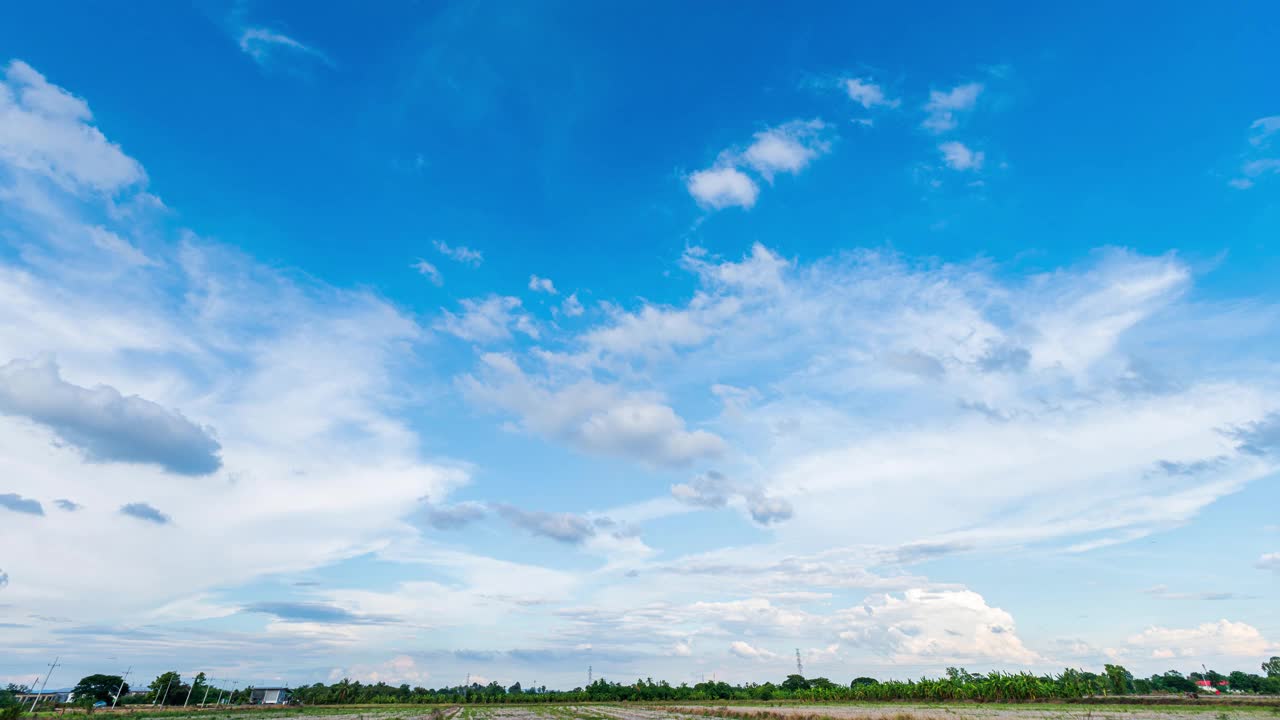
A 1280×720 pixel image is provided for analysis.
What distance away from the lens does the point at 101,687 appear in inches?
5876

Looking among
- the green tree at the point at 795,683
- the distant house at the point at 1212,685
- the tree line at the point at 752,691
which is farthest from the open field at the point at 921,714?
the distant house at the point at 1212,685

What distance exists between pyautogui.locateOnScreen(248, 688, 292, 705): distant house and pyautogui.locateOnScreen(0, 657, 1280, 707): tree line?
1737 millimetres

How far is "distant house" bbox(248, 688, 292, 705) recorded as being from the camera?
174750mm

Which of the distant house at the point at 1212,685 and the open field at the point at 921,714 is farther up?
the distant house at the point at 1212,685

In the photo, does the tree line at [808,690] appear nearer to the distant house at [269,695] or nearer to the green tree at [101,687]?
the distant house at [269,695]

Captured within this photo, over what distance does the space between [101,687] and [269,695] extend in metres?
40.9

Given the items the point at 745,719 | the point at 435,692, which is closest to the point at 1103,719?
the point at 745,719

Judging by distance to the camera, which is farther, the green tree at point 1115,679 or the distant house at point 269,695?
the distant house at point 269,695

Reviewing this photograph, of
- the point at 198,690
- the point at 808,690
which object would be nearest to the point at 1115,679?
the point at 808,690

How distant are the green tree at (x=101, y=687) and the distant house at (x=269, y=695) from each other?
1258 inches

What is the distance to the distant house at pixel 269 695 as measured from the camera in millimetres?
174750

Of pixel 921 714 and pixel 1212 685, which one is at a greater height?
→ pixel 1212 685

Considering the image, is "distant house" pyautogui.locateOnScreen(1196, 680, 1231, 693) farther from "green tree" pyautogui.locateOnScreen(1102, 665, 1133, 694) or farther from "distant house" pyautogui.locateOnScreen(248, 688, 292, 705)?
"distant house" pyautogui.locateOnScreen(248, 688, 292, 705)

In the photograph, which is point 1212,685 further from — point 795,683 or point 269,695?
point 269,695
